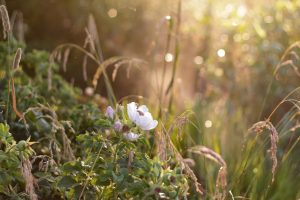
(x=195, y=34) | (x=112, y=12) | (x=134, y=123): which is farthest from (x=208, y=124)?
(x=195, y=34)

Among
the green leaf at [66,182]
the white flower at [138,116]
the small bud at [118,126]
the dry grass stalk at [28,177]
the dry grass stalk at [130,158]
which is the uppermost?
the white flower at [138,116]

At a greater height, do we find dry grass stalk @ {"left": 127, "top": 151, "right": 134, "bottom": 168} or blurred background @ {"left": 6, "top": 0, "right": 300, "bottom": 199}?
dry grass stalk @ {"left": 127, "top": 151, "right": 134, "bottom": 168}

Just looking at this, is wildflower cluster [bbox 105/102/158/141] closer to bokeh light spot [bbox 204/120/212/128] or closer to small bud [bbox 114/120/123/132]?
small bud [bbox 114/120/123/132]

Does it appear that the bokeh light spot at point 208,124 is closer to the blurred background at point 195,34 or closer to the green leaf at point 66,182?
the blurred background at point 195,34

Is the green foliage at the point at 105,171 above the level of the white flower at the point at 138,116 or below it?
below

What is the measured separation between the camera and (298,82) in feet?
15.3

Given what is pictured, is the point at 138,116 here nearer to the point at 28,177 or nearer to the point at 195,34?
the point at 28,177

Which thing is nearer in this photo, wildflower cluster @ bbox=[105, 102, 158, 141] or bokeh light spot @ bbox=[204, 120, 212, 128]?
wildflower cluster @ bbox=[105, 102, 158, 141]

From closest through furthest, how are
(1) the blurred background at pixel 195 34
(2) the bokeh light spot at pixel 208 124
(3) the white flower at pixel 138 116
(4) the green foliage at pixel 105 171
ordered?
(4) the green foliage at pixel 105 171 < (3) the white flower at pixel 138 116 < (2) the bokeh light spot at pixel 208 124 < (1) the blurred background at pixel 195 34

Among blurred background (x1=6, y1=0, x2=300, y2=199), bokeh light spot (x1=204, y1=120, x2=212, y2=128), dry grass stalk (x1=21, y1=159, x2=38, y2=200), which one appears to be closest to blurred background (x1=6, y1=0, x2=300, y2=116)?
blurred background (x1=6, y1=0, x2=300, y2=199)

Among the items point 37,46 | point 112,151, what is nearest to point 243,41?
point 37,46

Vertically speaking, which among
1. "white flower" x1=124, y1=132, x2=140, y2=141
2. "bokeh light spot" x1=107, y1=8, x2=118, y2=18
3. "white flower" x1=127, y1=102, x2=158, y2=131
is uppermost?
"white flower" x1=127, y1=102, x2=158, y2=131

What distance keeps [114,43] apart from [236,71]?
124 cm

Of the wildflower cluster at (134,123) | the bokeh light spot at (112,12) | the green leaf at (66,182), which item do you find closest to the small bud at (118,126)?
the wildflower cluster at (134,123)
